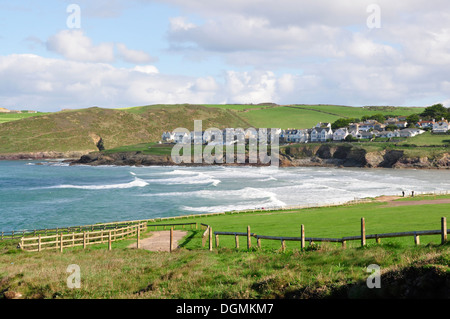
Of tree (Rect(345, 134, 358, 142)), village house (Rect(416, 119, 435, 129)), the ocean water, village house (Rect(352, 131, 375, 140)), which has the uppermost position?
village house (Rect(416, 119, 435, 129))

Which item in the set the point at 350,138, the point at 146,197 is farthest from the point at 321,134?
the point at 146,197

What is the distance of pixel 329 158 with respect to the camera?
14362cm

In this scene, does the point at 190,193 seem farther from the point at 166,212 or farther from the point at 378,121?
the point at 378,121

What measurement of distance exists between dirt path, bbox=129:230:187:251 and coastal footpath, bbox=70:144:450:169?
10925 centimetres

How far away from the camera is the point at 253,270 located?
14.4 m

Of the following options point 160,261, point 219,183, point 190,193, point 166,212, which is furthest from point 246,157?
point 160,261

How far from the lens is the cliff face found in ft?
400

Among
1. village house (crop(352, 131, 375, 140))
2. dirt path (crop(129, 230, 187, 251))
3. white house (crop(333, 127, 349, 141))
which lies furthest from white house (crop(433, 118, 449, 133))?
A: dirt path (crop(129, 230, 187, 251))

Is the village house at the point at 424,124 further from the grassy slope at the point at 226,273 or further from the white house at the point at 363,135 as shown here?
the grassy slope at the point at 226,273

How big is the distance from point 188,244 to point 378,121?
7597 inches

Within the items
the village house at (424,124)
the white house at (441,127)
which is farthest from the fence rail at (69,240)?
the village house at (424,124)

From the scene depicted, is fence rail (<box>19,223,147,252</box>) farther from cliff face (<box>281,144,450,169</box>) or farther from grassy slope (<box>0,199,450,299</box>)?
cliff face (<box>281,144,450,169</box>)

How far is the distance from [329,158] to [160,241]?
123253mm

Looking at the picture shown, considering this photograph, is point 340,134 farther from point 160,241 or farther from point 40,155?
point 160,241
